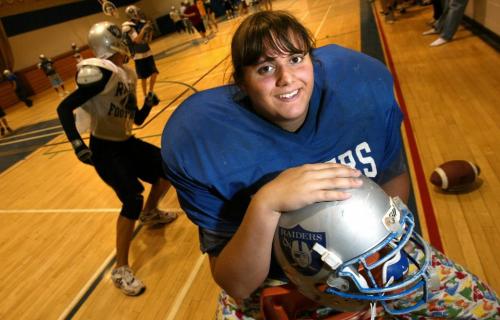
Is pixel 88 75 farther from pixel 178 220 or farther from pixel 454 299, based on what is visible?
pixel 454 299

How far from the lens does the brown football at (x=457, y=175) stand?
2.57 metres

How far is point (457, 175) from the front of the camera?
8.45 ft

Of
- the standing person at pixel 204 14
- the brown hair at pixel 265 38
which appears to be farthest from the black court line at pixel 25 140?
the standing person at pixel 204 14

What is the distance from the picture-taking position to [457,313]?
1173 mm

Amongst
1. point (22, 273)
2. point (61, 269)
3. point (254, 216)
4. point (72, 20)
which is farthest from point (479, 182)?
point (72, 20)

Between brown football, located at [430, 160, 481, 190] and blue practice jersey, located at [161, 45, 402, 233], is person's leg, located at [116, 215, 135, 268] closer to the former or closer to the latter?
blue practice jersey, located at [161, 45, 402, 233]

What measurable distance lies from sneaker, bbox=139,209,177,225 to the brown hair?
2508mm

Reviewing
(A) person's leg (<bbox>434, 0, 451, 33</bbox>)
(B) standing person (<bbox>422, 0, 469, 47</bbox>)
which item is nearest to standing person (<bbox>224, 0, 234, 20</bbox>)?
(A) person's leg (<bbox>434, 0, 451, 33</bbox>)

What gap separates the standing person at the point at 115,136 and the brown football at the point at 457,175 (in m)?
2.25

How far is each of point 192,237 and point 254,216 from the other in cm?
237

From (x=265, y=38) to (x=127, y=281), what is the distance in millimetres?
2338

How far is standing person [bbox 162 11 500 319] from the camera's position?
111cm

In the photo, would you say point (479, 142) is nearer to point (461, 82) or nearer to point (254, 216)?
point (461, 82)

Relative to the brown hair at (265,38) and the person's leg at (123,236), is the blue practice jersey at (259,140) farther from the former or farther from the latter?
the person's leg at (123,236)
